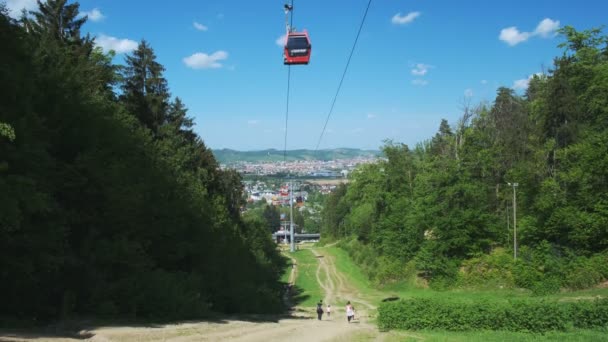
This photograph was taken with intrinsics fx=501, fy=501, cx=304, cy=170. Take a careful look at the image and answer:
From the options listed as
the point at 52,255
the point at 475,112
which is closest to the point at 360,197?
the point at 475,112

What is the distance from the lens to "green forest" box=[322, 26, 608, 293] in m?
43.1

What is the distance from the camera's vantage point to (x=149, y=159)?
3055 cm

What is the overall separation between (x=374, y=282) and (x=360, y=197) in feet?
80.4

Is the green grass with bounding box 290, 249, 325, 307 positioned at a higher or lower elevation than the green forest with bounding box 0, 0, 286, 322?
lower

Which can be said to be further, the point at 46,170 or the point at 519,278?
the point at 519,278

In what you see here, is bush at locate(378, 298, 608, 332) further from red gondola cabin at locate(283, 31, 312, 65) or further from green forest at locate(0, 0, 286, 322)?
red gondola cabin at locate(283, 31, 312, 65)

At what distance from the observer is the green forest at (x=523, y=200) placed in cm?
4312

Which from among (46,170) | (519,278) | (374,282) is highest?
(46,170)

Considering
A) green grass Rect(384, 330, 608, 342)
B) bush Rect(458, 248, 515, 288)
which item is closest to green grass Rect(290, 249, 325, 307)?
bush Rect(458, 248, 515, 288)

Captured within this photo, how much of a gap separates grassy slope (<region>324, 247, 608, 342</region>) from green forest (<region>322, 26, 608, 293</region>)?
182cm

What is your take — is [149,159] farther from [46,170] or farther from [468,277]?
[468,277]

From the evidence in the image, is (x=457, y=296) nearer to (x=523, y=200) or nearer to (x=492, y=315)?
(x=523, y=200)

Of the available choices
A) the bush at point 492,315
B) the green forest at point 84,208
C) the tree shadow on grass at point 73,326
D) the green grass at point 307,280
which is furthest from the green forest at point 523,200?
the tree shadow on grass at point 73,326

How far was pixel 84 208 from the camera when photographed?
22.8m
